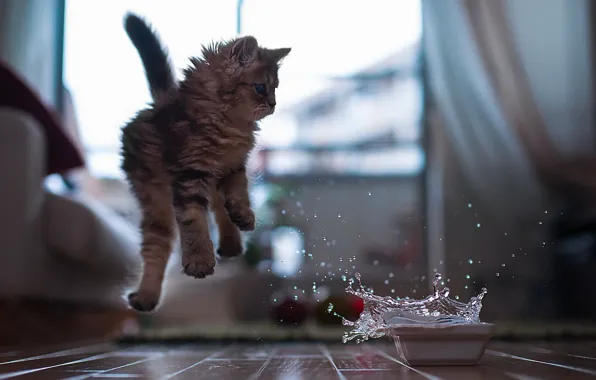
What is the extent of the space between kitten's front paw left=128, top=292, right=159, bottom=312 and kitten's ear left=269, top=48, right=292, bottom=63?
0.42 meters

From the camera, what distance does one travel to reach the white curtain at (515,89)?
282 centimetres

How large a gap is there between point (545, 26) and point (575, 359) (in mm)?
2058

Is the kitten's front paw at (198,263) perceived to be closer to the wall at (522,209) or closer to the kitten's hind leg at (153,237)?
the kitten's hind leg at (153,237)

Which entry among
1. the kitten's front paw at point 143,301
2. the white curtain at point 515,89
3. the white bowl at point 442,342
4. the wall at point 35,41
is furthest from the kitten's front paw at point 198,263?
the white curtain at point 515,89

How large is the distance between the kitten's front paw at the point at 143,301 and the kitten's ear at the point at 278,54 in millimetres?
417

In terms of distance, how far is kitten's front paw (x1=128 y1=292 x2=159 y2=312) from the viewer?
98 centimetres

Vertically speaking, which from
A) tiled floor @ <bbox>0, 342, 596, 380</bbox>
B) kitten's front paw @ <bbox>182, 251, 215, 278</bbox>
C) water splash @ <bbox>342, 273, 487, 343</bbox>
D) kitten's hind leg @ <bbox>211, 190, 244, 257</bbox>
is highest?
kitten's hind leg @ <bbox>211, 190, 244, 257</bbox>

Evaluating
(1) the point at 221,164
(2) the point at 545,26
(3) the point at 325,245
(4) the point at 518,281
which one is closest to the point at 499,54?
(2) the point at 545,26

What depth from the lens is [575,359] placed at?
1248mm

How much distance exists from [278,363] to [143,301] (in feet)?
1.24

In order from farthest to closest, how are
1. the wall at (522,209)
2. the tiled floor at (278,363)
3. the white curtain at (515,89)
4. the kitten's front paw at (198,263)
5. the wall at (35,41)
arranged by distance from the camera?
the white curtain at (515,89), the wall at (522,209), the wall at (35,41), the tiled floor at (278,363), the kitten's front paw at (198,263)

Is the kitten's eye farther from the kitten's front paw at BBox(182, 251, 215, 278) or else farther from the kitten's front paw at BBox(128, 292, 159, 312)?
the kitten's front paw at BBox(128, 292, 159, 312)

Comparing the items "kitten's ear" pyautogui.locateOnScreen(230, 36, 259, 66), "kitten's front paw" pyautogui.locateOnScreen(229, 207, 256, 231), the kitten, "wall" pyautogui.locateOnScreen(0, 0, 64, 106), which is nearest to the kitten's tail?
the kitten

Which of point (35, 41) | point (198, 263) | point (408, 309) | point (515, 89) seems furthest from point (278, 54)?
point (515, 89)
